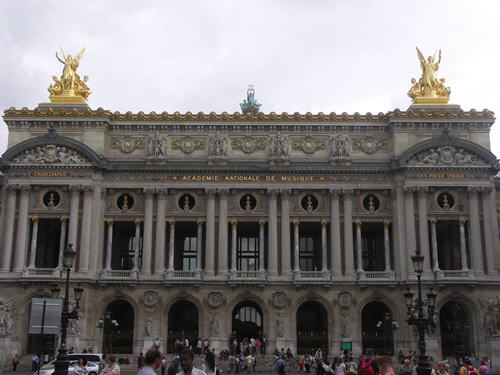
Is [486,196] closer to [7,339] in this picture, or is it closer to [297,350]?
[297,350]

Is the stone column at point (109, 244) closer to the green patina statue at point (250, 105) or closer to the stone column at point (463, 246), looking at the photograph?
the green patina statue at point (250, 105)

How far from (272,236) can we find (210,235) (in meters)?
5.22

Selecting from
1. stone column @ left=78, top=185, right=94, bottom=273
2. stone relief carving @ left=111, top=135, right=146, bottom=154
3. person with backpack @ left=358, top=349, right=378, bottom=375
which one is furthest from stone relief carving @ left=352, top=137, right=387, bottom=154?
→ person with backpack @ left=358, top=349, right=378, bottom=375

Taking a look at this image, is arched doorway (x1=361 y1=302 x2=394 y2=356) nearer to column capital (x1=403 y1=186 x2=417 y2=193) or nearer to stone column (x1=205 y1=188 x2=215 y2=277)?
column capital (x1=403 y1=186 x2=417 y2=193)

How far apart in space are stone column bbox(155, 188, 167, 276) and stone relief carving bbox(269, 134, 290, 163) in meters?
9.87

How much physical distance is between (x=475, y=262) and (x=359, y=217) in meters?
10.0

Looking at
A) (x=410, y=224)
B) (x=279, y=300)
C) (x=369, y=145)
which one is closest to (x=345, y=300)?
(x=279, y=300)

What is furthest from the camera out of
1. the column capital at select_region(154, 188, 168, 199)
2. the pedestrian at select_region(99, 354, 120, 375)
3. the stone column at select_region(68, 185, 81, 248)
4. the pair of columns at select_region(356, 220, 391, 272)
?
the column capital at select_region(154, 188, 168, 199)

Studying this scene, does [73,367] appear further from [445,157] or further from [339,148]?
[445,157]

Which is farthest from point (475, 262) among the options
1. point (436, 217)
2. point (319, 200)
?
point (319, 200)

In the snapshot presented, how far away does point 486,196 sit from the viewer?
53.8 m

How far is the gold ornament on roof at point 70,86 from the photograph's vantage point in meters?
57.7

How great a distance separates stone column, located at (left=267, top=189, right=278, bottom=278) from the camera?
53438 millimetres

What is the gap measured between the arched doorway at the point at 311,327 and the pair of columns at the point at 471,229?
8631mm
